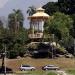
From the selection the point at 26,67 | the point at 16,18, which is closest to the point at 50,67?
the point at 26,67

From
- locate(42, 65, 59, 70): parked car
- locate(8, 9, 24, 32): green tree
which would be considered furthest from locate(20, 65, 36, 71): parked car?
locate(8, 9, 24, 32): green tree

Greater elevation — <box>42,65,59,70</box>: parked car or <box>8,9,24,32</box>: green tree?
<box>8,9,24,32</box>: green tree

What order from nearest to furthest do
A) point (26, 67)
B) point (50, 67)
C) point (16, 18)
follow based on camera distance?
1. point (26, 67)
2. point (50, 67)
3. point (16, 18)

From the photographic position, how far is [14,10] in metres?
137

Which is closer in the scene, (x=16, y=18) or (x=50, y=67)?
(x=50, y=67)

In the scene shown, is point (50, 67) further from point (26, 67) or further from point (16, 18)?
point (16, 18)

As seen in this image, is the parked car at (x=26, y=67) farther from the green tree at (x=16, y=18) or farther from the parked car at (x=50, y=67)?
the green tree at (x=16, y=18)

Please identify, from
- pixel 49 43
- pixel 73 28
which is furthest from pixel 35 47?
pixel 73 28

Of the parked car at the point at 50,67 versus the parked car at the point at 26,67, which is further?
the parked car at the point at 50,67

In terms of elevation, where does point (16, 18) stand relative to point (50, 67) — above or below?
above

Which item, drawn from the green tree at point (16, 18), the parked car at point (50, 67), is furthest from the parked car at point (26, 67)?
the green tree at point (16, 18)

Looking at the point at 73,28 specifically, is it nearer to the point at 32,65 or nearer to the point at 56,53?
the point at 56,53

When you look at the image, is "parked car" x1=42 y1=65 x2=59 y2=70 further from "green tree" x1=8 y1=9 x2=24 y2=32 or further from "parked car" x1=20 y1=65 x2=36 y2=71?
"green tree" x1=8 y1=9 x2=24 y2=32

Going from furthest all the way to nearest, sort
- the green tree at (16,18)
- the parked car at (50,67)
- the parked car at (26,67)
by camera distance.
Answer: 1. the green tree at (16,18)
2. the parked car at (50,67)
3. the parked car at (26,67)
